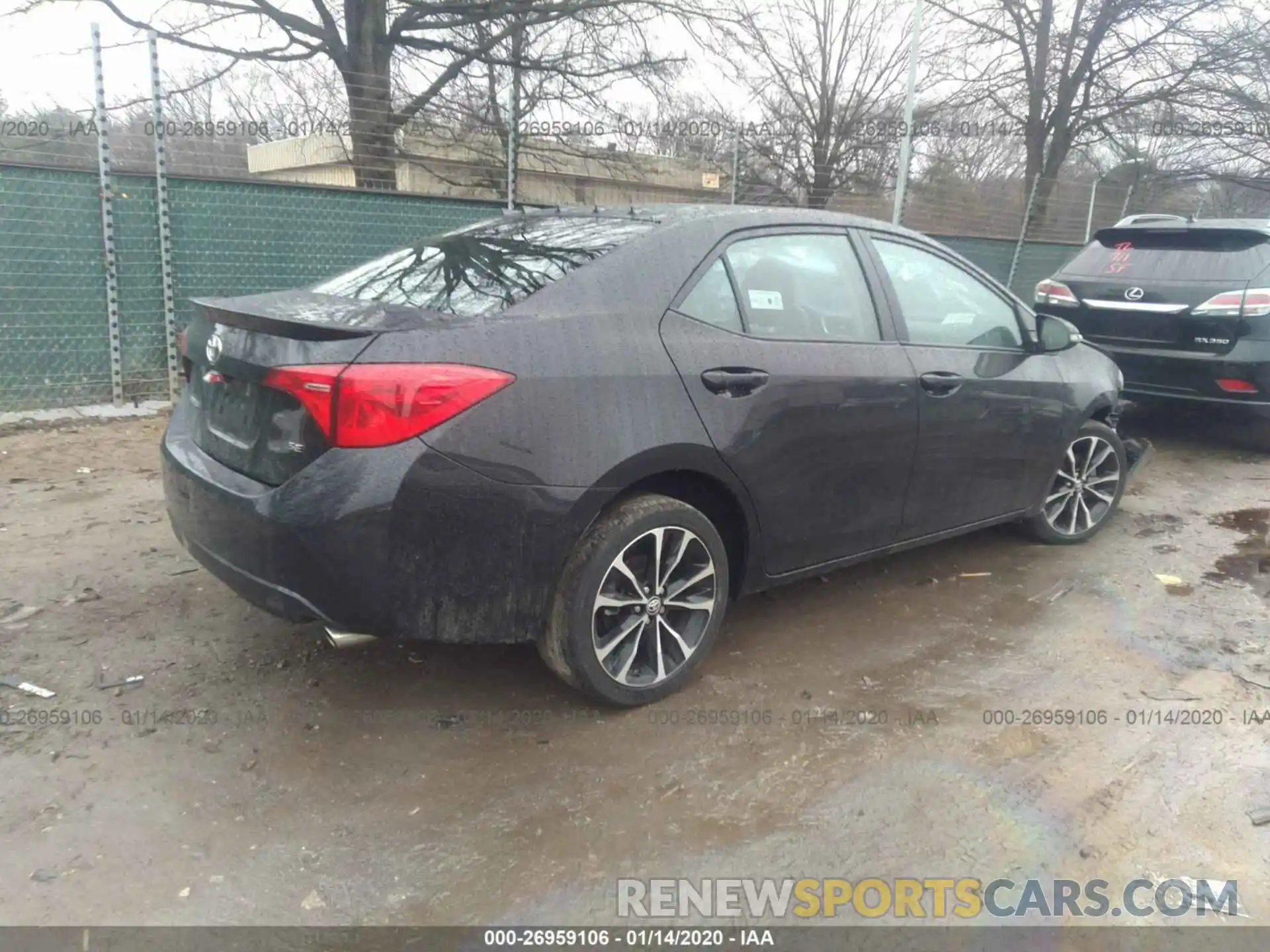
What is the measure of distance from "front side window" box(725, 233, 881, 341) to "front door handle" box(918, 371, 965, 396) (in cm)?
29

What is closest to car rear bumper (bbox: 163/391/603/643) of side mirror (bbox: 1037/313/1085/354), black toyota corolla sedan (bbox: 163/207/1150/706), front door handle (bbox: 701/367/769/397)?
black toyota corolla sedan (bbox: 163/207/1150/706)

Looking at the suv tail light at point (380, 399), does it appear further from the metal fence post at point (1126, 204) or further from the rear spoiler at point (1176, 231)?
A: the metal fence post at point (1126, 204)

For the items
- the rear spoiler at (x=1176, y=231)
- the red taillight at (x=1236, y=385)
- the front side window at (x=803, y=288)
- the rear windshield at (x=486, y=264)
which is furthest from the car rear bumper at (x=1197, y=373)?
the rear windshield at (x=486, y=264)

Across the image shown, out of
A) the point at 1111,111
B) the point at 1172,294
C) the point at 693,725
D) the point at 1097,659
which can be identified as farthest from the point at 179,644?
the point at 1111,111

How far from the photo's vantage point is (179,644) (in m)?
Result: 3.34

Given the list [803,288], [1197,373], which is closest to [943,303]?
[803,288]

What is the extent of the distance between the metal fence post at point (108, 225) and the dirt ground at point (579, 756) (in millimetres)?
2911

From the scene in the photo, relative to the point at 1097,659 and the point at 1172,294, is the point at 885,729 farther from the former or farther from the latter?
the point at 1172,294

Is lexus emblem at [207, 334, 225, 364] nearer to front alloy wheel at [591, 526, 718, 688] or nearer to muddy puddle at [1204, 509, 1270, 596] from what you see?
front alloy wheel at [591, 526, 718, 688]

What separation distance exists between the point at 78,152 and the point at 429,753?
19.9 feet

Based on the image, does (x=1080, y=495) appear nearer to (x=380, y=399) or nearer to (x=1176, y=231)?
(x=1176, y=231)

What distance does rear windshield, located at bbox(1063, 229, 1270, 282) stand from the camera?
6.31 m

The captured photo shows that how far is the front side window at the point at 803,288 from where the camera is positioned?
10.5 ft

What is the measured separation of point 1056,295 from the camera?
7.14m
